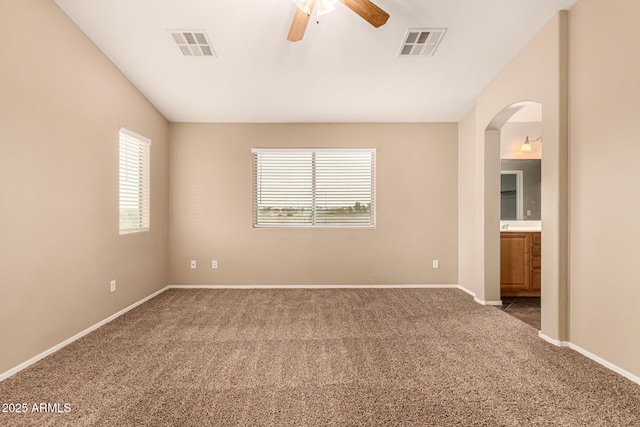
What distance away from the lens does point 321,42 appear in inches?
128

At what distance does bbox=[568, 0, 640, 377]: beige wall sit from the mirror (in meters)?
2.53

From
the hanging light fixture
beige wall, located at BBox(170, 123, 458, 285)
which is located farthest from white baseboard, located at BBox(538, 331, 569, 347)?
the hanging light fixture

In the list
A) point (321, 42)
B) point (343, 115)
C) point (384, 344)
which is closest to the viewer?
point (384, 344)

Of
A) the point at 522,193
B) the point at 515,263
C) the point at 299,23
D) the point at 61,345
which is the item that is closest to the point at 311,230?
the point at 515,263

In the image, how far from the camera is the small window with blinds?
3.85m

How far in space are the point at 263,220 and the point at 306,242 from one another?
780mm

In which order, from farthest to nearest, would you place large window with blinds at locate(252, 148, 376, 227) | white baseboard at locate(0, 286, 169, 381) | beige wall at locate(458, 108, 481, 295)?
1. large window with blinds at locate(252, 148, 376, 227)
2. beige wall at locate(458, 108, 481, 295)
3. white baseboard at locate(0, 286, 169, 381)

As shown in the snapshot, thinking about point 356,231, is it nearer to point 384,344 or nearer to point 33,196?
point 384,344

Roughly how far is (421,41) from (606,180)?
6.70 ft

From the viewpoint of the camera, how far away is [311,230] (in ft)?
16.6

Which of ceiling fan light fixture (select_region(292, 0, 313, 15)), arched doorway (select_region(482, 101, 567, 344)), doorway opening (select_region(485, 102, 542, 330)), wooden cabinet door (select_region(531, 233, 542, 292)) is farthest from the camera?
wooden cabinet door (select_region(531, 233, 542, 292))

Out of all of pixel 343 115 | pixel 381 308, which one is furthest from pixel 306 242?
pixel 343 115

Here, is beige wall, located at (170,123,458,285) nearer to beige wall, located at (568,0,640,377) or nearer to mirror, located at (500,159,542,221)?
mirror, located at (500,159,542,221)

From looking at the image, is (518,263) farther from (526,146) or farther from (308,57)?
(308,57)
